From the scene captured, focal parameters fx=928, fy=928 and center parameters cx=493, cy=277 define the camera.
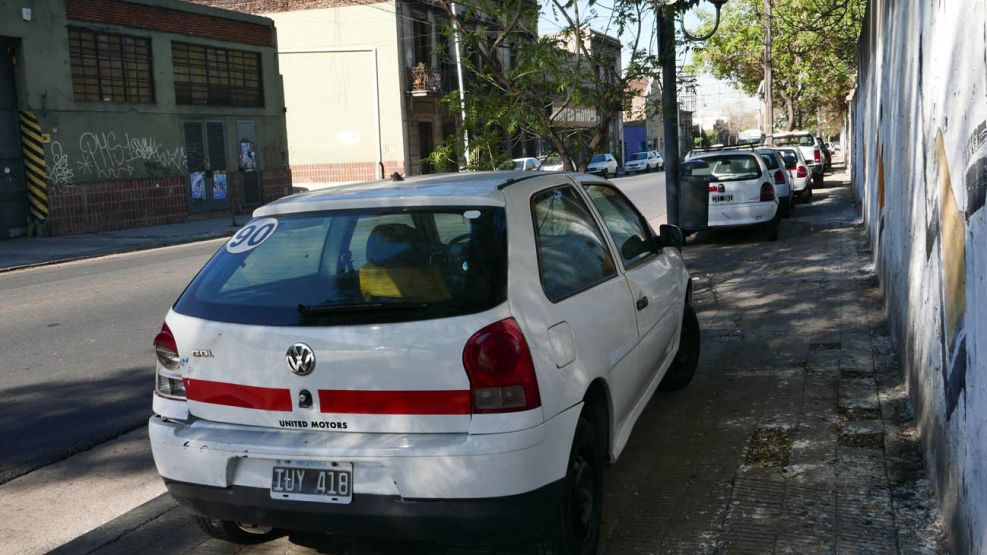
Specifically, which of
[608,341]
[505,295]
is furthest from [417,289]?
[608,341]

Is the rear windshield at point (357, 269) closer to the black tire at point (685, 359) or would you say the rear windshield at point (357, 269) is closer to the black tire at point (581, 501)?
the black tire at point (581, 501)

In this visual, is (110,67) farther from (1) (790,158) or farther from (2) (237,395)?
(2) (237,395)

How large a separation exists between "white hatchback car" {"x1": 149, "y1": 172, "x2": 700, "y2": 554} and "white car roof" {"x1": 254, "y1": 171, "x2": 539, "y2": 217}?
0.01m

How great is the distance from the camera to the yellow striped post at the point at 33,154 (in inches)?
838

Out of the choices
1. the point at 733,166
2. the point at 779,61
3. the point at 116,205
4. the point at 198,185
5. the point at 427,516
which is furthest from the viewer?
the point at 779,61

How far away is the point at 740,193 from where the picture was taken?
15.4 metres

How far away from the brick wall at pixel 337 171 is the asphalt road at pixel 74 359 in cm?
2324

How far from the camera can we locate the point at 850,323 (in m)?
8.49

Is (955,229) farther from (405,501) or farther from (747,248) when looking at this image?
(747,248)

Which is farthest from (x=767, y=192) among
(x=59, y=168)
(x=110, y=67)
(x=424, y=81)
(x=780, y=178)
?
(x=424, y=81)

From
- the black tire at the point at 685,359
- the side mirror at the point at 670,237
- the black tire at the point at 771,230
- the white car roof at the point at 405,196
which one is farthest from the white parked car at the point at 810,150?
the white car roof at the point at 405,196

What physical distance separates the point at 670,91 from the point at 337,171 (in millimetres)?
28675

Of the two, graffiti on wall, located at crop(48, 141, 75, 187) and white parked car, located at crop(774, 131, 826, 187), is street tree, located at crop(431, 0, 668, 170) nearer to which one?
graffiti on wall, located at crop(48, 141, 75, 187)

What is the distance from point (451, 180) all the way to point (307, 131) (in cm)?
3548
